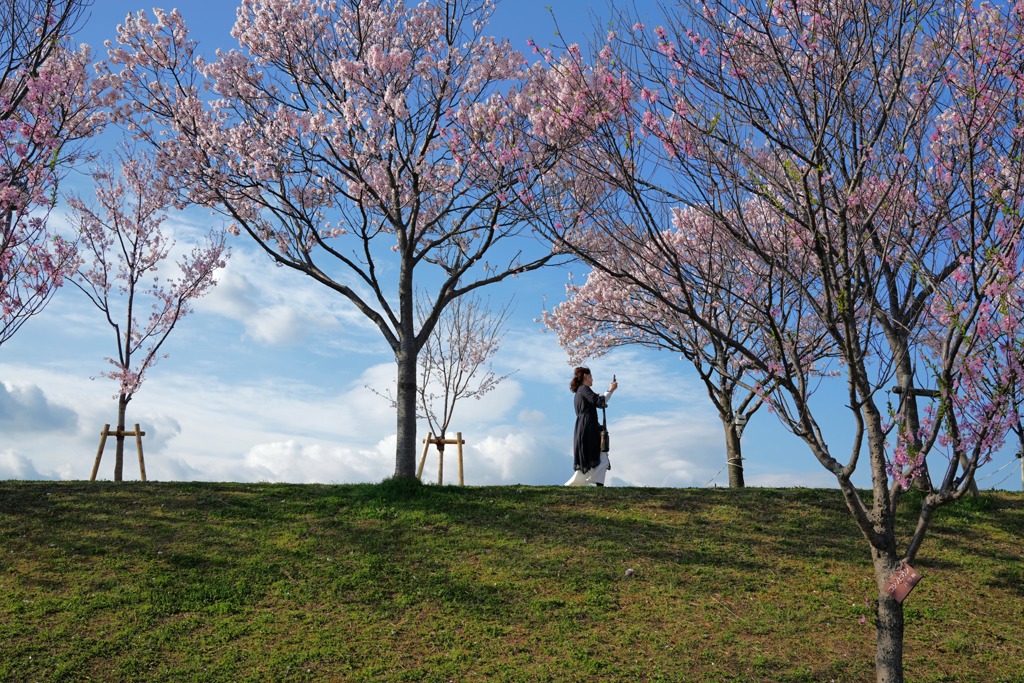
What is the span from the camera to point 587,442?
1514 cm

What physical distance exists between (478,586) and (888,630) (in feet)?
17.3

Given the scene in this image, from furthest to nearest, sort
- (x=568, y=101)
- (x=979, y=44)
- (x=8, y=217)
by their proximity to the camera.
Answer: (x=8, y=217), (x=568, y=101), (x=979, y=44)

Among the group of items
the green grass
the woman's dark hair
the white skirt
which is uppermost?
the woman's dark hair

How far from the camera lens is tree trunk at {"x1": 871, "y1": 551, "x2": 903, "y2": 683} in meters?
7.27

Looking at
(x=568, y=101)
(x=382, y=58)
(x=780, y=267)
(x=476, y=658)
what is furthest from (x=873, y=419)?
(x=382, y=58)

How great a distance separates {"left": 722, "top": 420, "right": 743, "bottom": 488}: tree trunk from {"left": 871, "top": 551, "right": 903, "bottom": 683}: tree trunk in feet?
35.4

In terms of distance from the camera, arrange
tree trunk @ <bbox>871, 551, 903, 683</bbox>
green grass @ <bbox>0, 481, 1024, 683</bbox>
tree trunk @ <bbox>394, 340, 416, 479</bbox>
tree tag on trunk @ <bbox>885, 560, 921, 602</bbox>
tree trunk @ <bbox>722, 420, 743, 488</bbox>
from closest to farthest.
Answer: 1. tree tag on trunk @ <bbox>885, 560, 921, 602</bbox>
2. tree trunk @ <bbox>871, 551, 903, 683</bbox>
3. green grass @ <bbox>0, 481, 1024, 683</bbox>
4. tree trunk @ <bbox>394, 340, 416, 479</bbox>
5. tree trunk @ <bbox>722, 420, 743, 488</bbox>

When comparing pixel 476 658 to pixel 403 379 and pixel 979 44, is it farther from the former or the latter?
pixel 979 44

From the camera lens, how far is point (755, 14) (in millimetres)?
7488

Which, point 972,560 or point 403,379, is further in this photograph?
point 403,379

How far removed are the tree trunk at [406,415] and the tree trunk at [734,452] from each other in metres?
7.69

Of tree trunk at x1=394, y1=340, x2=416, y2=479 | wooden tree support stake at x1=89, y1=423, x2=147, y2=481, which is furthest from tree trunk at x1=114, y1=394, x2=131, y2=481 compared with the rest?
tree trunk at x1=394, y1=340, x2=416, y2=479

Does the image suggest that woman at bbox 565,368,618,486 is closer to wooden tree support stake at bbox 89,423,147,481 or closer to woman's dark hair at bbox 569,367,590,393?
woman's dark hair at bbox 569,367,590,393

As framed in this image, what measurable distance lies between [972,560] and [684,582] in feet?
15.5
